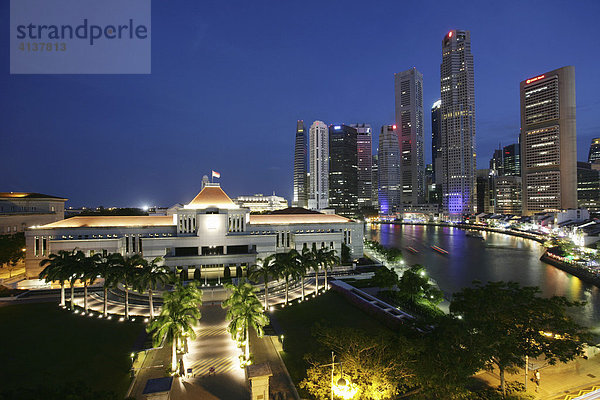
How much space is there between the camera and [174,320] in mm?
24156

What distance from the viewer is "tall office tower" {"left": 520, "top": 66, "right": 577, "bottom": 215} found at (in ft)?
566

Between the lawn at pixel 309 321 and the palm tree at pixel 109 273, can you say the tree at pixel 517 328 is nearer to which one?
the lawn at pixel 309 321

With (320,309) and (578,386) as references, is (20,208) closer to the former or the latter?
(320,309)

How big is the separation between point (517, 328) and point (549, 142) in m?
208

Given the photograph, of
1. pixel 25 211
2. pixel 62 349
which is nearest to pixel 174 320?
pixel 62 349

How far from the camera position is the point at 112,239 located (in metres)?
58.4

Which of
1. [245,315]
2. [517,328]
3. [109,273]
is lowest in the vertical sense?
[517,328]

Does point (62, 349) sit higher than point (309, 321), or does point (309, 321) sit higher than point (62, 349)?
point (62, 349)

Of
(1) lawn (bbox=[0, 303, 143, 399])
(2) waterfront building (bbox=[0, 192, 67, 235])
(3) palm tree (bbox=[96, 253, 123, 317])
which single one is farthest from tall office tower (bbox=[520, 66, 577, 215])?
(2) waterfront building (bbox=[0, 192, 67, 235])

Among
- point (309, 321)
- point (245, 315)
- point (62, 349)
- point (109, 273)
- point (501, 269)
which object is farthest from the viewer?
point (501, 269)

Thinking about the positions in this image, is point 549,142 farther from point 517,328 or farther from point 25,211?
point 25,211

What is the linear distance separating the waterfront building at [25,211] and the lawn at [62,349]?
2144 inches

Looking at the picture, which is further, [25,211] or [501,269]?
[25,211]

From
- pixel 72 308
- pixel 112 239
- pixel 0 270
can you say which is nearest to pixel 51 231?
pixel 112 239
